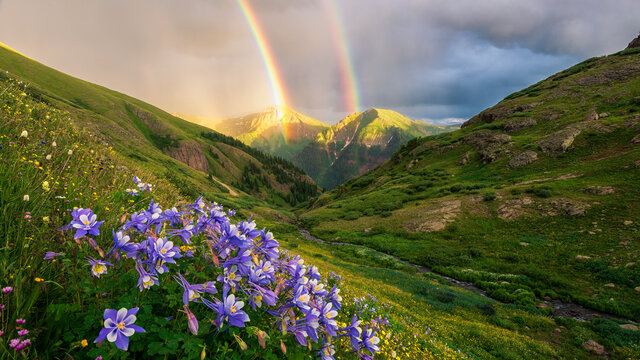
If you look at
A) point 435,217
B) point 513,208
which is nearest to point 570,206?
point 513,208

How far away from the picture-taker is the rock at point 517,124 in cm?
5520

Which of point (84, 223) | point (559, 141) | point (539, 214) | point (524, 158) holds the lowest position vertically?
point (84, 223)

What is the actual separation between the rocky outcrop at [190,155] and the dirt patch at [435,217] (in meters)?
137

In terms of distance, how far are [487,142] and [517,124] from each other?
9.13m

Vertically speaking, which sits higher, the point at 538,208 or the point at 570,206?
the point at 570,206

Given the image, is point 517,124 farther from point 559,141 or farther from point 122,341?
point 122,341

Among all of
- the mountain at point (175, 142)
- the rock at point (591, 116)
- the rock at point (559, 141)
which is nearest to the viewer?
the rock at point (559, 141)

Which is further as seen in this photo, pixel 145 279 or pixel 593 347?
pixel 593 347

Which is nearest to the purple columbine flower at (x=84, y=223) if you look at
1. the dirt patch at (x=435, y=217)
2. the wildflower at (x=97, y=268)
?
the wildflower at (x=97, y=268)

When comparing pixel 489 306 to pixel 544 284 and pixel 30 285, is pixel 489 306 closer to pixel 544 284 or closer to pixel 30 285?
pixel 544 284

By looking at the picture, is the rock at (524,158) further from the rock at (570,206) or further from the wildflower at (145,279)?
the wildflower at (145,279)

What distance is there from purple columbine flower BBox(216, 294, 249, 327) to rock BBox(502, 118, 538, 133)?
7308 cm

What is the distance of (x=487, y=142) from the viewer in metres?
55.8

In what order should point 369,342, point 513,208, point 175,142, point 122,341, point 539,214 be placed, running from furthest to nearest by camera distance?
point 175,142, point 513,208, point 539,214, point 369,342, point 122,341
